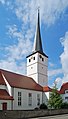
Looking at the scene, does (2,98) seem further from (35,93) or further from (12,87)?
(35,93)

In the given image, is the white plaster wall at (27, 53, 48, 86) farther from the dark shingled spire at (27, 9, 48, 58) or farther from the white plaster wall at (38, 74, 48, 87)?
the dark shingled spire at (27, 9, 48, 58)

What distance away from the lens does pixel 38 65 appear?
2020 inches

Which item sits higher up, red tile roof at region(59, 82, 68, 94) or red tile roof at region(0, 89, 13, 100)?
red tile roof at region(59, 82, 68, 94)

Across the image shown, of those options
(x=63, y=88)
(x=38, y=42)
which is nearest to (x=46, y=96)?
(x=63, y=88)

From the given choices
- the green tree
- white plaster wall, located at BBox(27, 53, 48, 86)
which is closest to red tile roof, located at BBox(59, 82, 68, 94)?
white plaster wall, located at BBox(27, 53, 48, 86)

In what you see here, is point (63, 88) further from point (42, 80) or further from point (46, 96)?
point (46, 96)

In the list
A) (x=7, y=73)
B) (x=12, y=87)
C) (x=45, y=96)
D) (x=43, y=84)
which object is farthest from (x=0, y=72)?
(x=43, y=84)

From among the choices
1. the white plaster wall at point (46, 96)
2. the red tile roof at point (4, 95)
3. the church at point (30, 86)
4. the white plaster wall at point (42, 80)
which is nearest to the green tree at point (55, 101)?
the church at point (30, 86)

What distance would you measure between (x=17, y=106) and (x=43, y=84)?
48.6 feet

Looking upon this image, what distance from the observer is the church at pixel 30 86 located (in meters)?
36.3

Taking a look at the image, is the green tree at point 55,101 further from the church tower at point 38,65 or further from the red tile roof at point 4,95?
the church tower at point 38,65

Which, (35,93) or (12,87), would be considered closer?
(12,87)

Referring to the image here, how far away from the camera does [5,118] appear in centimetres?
2403

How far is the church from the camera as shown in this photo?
119 feet
